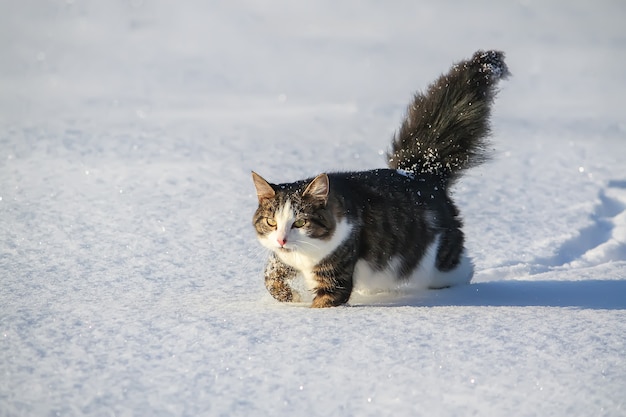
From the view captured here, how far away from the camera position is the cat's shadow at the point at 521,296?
3715 mm

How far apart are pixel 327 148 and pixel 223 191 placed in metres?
1.47

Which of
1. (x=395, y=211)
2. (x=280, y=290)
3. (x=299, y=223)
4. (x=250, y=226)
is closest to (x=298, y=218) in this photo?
(x=299, y=223)

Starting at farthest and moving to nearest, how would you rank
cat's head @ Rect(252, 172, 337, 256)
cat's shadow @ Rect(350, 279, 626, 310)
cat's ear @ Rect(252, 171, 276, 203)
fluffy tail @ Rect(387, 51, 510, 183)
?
fluffy tail @ Rect(387, 51, 510, 183) < cat's shadow @ Rect(350, 279, 626, 310) < cat's ear @ Rect(252, 171, 276, 203) < cat's head @ Rect(252, 172, 337, 256)

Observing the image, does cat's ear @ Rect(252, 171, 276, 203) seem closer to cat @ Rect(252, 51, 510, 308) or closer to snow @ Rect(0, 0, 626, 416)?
cat @ Rect(252, 51, 510, 308)

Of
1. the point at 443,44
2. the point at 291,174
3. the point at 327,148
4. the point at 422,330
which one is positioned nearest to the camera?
the point at 422,330

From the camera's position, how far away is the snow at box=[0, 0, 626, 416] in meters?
2.59

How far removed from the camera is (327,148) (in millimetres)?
6840

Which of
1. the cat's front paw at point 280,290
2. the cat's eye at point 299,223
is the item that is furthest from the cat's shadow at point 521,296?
the cat's eye at point 299,223

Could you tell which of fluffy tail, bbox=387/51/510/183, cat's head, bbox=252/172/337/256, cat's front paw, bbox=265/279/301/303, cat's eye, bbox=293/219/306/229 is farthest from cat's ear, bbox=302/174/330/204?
fluffy tail, bbox=387/51/510/183

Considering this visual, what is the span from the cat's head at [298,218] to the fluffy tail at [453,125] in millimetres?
975

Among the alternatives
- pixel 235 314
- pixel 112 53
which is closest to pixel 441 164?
pixel 235 314

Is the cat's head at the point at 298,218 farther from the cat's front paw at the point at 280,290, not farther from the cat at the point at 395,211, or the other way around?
the cat's front paw at the point at 280,290

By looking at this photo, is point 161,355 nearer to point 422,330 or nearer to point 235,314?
point 235,314

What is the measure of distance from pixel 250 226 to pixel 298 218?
1.60m
